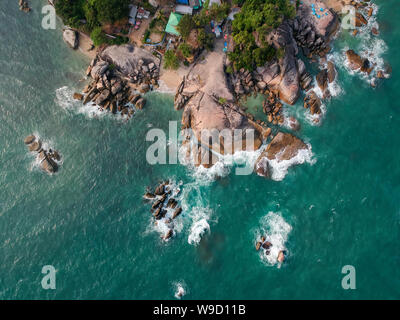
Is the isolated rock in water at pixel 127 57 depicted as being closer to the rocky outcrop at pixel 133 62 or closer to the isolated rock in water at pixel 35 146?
the rocky outcrop at pixel 133 62

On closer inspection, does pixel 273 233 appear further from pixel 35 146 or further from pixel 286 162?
pixel 35 146

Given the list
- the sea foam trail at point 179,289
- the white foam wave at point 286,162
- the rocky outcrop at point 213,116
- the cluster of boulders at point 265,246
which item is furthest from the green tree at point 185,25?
the sea foam trail at point 179,289

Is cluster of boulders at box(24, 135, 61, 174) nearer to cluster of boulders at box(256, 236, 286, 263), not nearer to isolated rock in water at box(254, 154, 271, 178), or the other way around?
isolated rock in water at box(254, 154, 271, 178)

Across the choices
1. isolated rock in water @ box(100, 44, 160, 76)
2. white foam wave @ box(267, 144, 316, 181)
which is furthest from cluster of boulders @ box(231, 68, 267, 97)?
isolated rock in water @ box(100, 44, 160, 76)

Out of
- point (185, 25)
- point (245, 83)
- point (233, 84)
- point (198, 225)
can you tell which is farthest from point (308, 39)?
point (198, 225)
